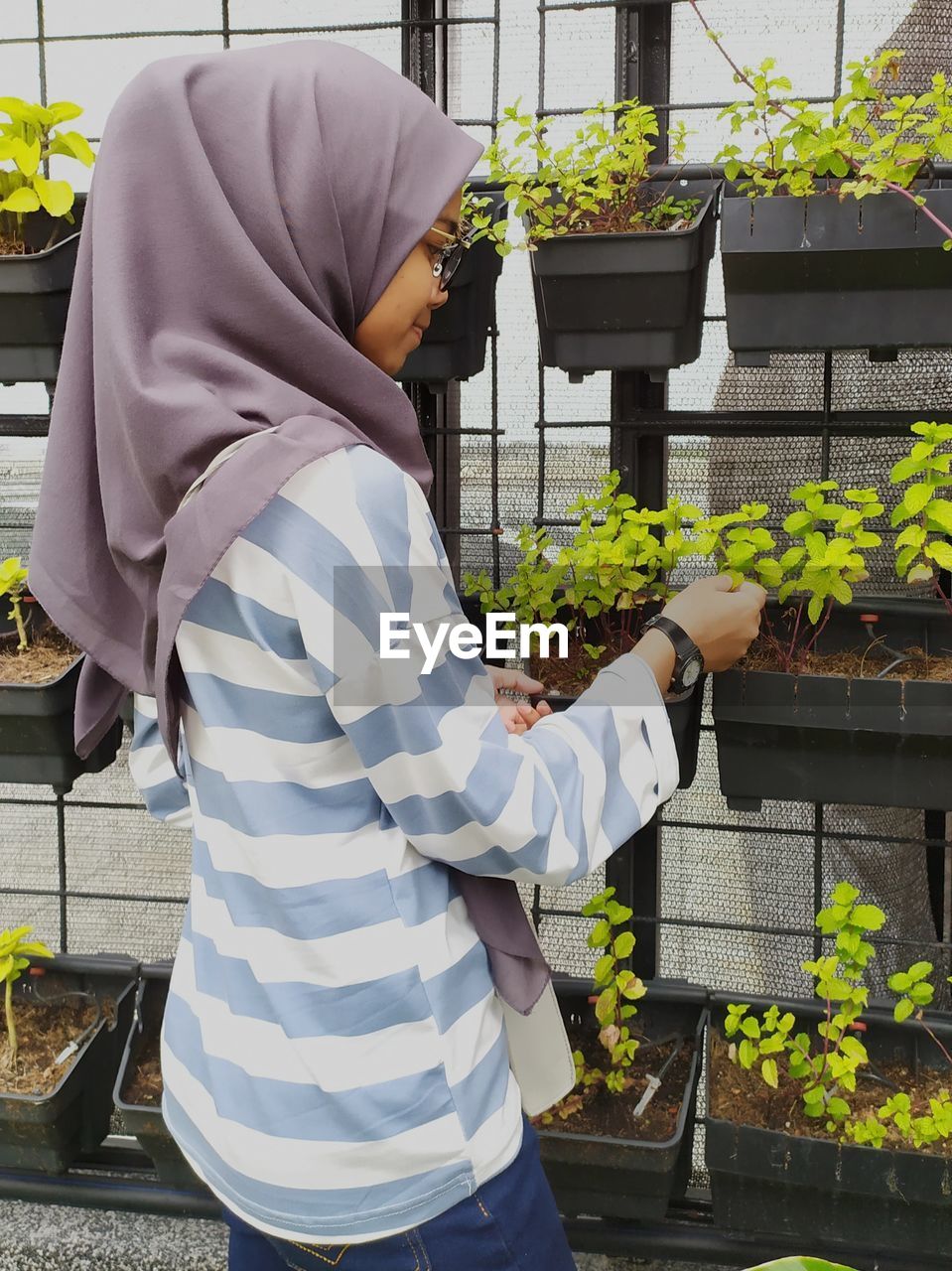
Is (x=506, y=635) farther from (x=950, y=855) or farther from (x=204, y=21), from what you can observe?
(x=204, y=21)

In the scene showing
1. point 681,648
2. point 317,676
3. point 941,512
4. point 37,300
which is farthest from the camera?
point 37,300

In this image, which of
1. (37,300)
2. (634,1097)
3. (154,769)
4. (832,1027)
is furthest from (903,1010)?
(37,300)

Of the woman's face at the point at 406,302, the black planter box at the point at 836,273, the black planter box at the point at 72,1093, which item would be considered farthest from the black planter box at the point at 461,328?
the black planter box at the point at 72,1093

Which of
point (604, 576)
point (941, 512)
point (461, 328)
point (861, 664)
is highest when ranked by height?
point (461, 328)

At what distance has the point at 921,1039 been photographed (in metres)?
1.65

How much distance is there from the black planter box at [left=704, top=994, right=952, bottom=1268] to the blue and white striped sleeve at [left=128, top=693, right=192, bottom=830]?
79 centimetres

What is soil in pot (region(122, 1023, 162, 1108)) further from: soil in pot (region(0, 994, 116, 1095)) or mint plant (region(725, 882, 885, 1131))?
mint plant (region(725, 882, 885, 1131))

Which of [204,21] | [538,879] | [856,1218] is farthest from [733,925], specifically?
[204,21]

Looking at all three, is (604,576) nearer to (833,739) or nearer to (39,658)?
(833,739)

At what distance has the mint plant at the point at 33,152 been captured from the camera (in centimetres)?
144

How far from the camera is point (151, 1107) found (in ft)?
5.46

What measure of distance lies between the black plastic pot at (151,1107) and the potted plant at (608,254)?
1121mm

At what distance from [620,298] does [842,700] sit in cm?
53

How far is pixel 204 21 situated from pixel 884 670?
1.46 m
